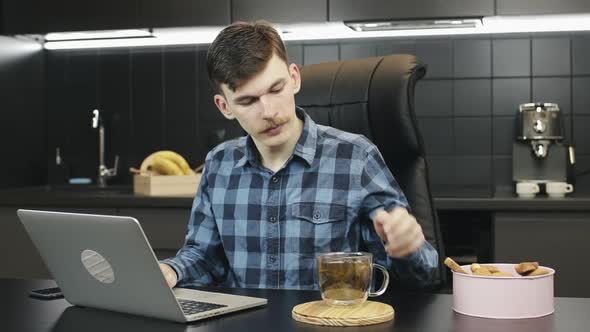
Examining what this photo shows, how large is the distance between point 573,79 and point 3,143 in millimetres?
2189

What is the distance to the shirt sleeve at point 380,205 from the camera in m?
1.55

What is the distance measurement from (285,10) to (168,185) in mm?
741

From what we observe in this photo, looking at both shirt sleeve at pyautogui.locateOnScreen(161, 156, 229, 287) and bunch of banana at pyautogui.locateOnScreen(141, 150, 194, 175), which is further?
bunch of banana at pyautogui.locateOnScreen(141, 150, 194, 175)

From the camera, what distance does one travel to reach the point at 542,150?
301 centimetres

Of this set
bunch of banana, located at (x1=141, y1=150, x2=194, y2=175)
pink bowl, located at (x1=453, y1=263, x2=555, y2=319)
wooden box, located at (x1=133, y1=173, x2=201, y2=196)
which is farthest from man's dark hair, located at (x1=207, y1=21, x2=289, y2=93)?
bunch of banana, located at (x1=141, y1=150, x2=194, y2=175)

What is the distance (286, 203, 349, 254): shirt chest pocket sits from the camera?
1.71 metres

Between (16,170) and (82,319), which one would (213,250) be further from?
(16,170)

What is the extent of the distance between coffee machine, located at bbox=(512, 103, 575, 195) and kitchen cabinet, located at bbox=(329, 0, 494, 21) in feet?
1.27

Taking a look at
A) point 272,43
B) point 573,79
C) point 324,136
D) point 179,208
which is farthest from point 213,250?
point 573,79

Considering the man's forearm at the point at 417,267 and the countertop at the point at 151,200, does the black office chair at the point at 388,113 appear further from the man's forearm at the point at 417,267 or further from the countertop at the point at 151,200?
the countertop at the point at 151,200

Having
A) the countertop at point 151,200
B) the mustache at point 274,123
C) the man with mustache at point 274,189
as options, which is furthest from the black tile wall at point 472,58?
the mustache at point 274,123

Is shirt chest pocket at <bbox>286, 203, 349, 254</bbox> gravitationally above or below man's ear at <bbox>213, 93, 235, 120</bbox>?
below

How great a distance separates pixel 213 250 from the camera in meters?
1.76

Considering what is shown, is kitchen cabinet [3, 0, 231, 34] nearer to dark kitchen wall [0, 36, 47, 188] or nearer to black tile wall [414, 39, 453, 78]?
dark kitchen wall [0, 36, 47, 188]
